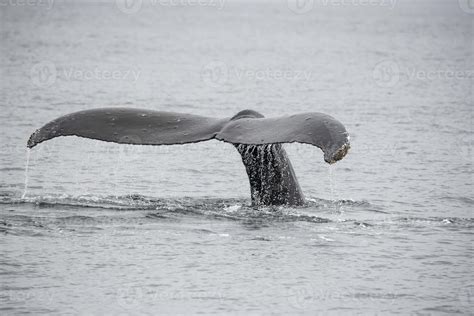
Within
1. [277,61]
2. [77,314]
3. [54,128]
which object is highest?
[277,61]

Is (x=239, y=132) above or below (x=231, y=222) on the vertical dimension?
above

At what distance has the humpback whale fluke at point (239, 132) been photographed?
31.0ft

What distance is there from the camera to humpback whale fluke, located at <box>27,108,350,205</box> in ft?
31.0

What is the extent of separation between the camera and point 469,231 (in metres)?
12.2

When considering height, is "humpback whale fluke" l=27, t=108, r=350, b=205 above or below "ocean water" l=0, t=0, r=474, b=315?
above

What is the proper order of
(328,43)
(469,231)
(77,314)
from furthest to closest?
(328,43) < (469,231) < (77,314)

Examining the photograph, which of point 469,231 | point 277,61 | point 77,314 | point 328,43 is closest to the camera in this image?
point 77,314

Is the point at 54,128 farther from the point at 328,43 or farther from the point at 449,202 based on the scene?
the point at 328,43

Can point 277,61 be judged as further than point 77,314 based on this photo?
Yes

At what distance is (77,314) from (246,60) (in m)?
46.1

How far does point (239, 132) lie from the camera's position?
1016cm

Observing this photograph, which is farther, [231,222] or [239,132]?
[231,222]

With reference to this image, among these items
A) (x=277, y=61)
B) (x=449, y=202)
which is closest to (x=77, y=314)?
(x=449, y=202)

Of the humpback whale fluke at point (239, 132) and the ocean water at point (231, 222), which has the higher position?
the humpback whale fluke at point (239, 132)
